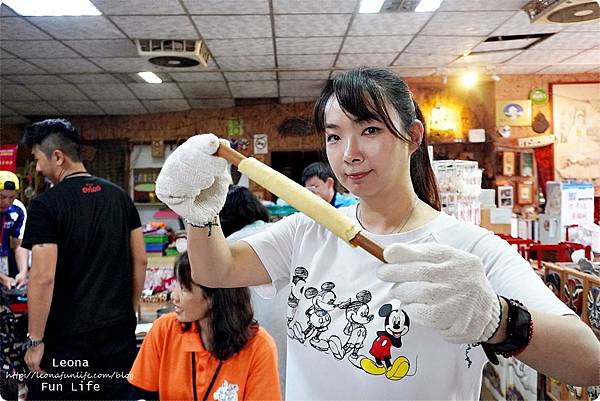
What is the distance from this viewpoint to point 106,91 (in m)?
4.68

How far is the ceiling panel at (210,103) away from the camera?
517cm

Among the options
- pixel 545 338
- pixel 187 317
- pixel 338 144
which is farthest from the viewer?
pixel 187 317

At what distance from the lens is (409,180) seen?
836 mm

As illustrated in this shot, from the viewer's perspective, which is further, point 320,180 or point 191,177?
point 320,180

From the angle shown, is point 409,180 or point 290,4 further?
point 290,4

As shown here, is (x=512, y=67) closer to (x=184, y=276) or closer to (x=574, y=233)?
(x=574, y=233)

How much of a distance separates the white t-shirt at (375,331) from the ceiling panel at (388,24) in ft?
7.96

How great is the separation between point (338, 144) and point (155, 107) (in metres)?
5.07

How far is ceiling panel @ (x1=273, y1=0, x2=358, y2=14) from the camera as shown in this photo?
2.65 m

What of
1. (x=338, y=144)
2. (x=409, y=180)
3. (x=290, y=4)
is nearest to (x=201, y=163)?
(x=338, y=144)

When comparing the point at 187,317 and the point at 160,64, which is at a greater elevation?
the point at 160,64

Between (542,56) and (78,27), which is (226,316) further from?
(542,56)

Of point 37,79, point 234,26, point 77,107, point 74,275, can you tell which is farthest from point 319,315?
point 77,107

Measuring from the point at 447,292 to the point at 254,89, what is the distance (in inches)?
178
